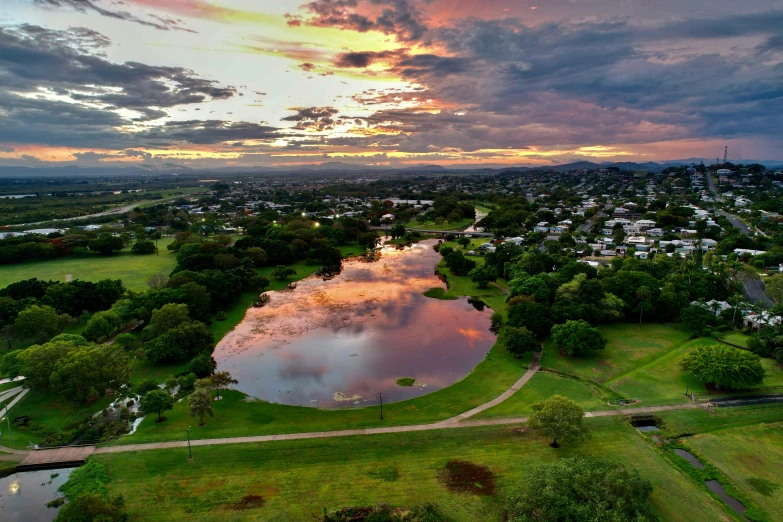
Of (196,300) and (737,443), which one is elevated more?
(196,300)

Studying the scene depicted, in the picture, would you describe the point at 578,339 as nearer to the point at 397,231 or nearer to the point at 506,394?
the point at 506,394

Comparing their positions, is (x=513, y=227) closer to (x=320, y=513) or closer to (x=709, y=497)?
(x=709, y=497)

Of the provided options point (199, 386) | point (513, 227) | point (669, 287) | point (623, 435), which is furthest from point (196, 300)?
point (513, 227)

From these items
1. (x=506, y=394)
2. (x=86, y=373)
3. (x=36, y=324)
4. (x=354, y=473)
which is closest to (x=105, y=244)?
(x=36, y=324)

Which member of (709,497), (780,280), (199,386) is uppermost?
(780,280)

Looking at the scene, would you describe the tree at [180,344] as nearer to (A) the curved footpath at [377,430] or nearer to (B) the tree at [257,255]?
(A) the curved footpath at [377,430]

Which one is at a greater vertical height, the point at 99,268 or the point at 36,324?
the point at 36,324

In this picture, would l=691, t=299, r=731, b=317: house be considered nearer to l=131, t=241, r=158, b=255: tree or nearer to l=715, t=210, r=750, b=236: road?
l=715, t=210, r=750, b=236: road
